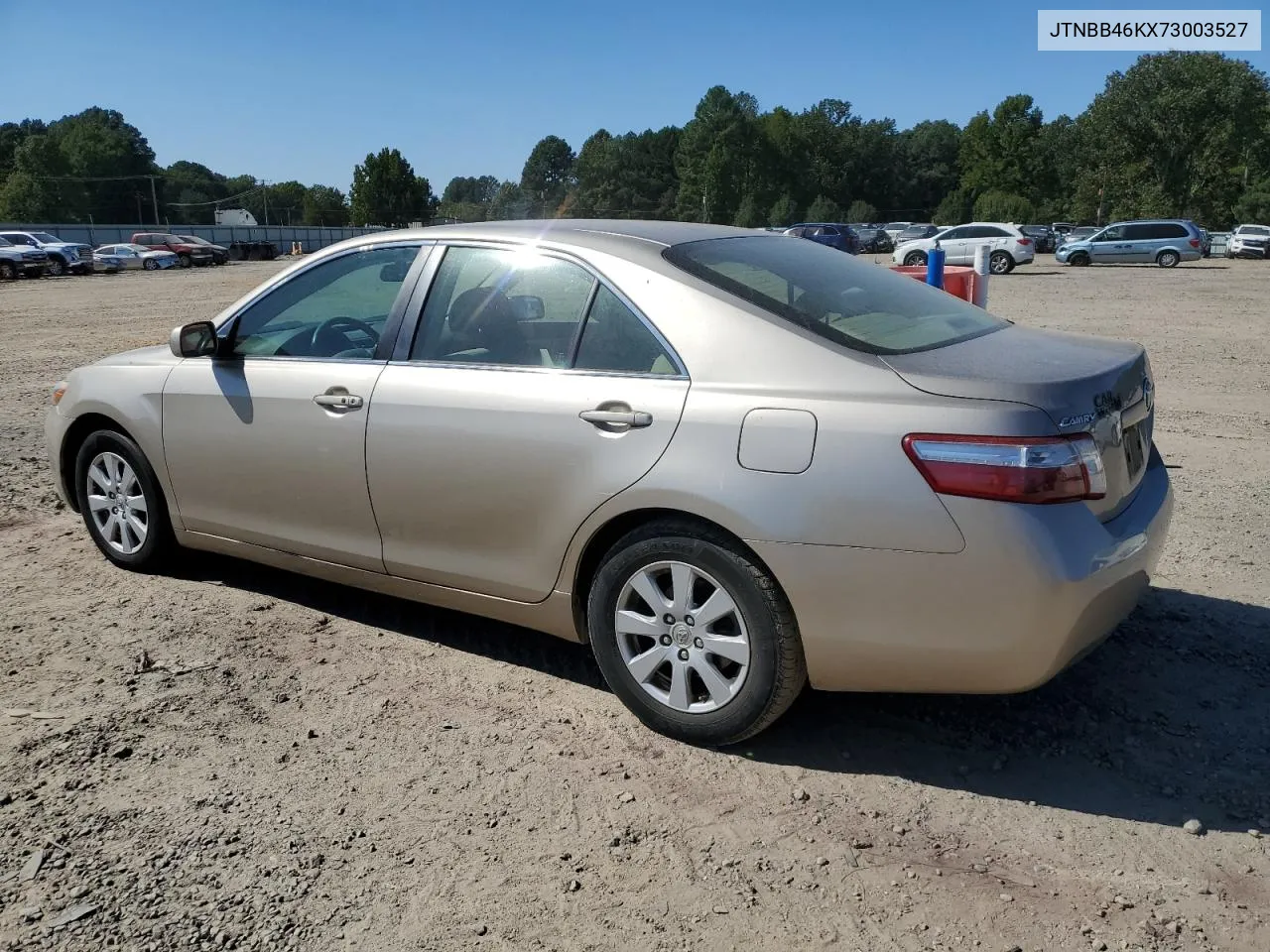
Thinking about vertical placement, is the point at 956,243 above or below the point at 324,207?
below

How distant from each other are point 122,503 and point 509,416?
97.8 inches

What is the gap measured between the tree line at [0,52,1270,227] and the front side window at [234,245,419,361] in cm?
7120

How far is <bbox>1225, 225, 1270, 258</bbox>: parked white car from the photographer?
43500mm

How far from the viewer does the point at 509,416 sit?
3646 mm

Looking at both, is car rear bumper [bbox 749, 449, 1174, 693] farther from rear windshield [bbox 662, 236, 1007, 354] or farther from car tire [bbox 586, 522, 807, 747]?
rear windshield [bbox 662, 236, 1007, 354]

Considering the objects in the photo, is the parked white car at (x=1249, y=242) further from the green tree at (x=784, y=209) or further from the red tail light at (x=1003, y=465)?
the green tree at (x=784, y=209)

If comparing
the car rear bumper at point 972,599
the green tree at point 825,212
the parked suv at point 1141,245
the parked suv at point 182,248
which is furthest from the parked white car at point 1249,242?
the green tree at point 825,212

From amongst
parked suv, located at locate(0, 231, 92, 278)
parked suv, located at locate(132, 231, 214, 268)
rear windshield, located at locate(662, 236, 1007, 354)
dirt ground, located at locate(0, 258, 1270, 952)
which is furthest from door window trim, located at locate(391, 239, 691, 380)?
parked suv, located at locate(132, 231, 214, 268)

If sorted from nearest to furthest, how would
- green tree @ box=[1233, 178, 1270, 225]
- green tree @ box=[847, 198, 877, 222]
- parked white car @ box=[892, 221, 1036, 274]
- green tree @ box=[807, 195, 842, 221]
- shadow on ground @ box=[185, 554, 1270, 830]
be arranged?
shadow on ground @ box=[185, 554, 1270, 830], parked white car @ box=[892, 221, 1036, 274], green tree @ box=[1233, 178, 1270, 225], green tree @ box=[807, 195, 842, 221], green tree @ box=[847, 198, 877, 222]

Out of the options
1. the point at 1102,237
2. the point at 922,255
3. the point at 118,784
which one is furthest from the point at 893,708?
the point at 1102,237

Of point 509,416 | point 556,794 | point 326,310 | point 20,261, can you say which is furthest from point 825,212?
point 556,794

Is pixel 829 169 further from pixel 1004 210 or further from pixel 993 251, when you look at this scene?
pixel 993 251

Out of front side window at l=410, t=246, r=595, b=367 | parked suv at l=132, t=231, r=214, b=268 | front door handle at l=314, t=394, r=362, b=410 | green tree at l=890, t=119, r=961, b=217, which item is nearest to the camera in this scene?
front side window at l=410, t=246, r=595, b=367

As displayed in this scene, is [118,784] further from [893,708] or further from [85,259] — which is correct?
[85,259]
